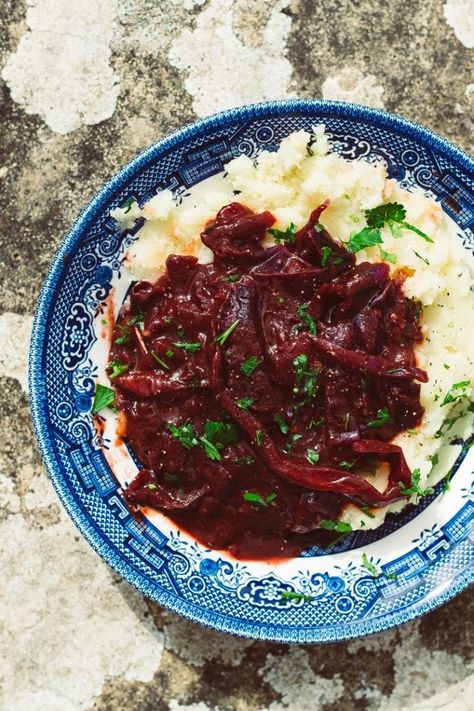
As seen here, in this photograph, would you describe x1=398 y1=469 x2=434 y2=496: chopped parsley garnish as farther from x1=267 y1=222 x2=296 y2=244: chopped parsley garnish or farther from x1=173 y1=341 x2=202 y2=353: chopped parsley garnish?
x1=267 y1=222 x2=296 y2=244: chopped parsley garnish

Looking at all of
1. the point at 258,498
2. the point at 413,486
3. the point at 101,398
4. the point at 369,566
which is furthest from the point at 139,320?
the point at 369,566

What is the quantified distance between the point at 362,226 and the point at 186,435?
162 cm

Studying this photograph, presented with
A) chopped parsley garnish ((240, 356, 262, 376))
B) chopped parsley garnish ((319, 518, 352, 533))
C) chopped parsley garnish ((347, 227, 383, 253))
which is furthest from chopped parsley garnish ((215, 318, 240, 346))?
chopped parsley garnish ((319, 518, 352, 533))

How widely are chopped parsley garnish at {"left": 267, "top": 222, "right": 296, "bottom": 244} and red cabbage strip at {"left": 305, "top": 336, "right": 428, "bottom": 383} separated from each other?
2.05 feet

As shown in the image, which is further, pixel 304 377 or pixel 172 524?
pixel 172 524

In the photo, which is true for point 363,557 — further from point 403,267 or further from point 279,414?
point 403,267

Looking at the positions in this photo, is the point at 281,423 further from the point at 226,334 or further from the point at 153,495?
the point at 153,495

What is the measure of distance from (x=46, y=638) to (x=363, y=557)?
7.69 feet

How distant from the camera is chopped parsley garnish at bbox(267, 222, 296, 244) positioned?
4441mm

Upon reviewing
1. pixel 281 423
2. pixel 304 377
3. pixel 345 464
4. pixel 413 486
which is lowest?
pixel 413 486

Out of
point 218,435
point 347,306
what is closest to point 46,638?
point 218,435

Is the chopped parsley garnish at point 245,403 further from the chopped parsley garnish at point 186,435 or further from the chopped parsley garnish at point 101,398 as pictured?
the chopped parsley garnish at point 101,398

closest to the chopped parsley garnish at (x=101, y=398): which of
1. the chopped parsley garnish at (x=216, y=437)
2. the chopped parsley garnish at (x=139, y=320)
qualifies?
the chopped parsley garnish at (x=139, y=320)

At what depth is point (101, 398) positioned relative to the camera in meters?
4.73
